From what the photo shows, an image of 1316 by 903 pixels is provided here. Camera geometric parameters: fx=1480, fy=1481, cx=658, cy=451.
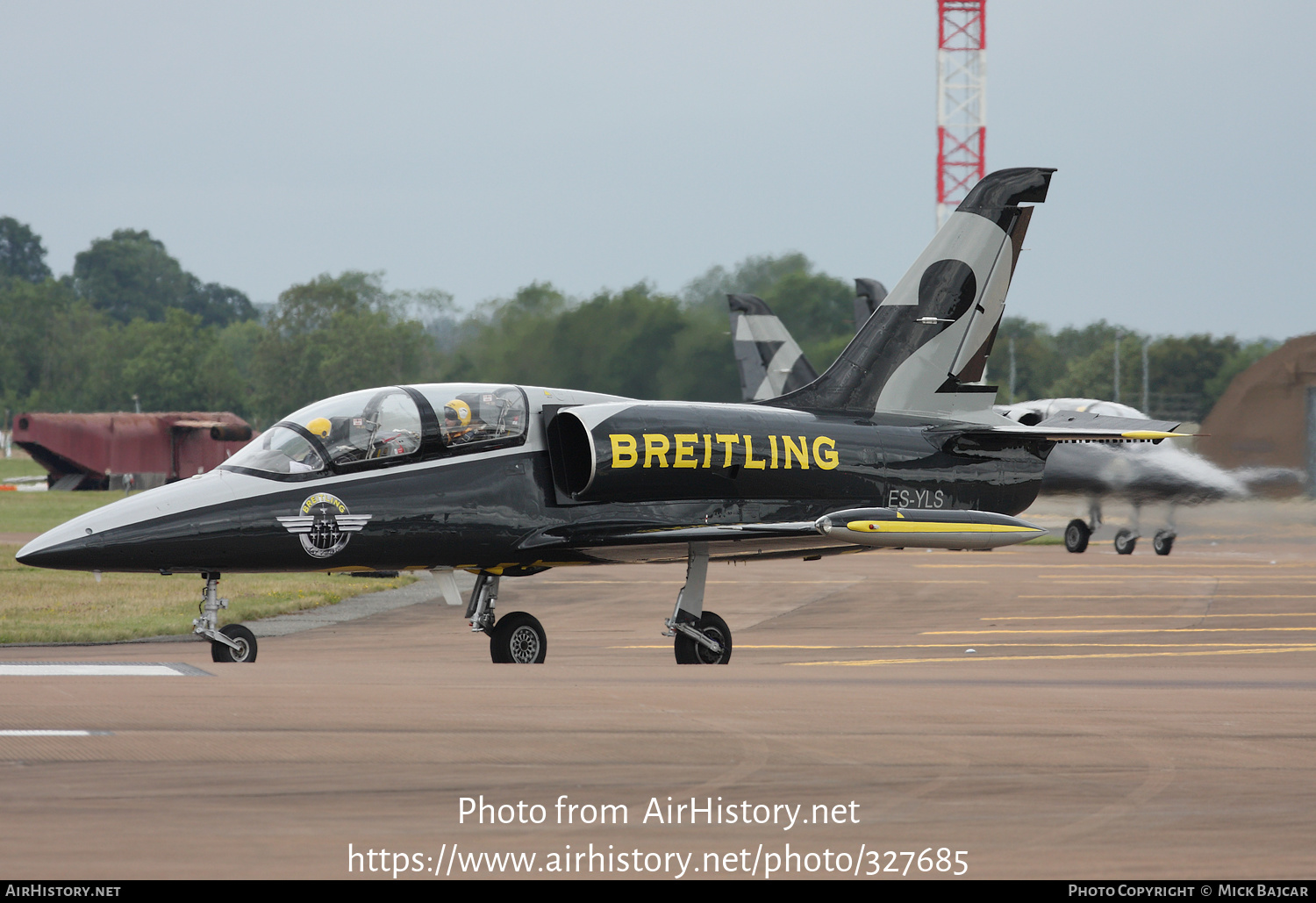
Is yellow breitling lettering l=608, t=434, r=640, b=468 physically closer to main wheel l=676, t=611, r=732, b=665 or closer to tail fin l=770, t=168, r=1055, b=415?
main wheel l=676, t=611, r=732, b=665

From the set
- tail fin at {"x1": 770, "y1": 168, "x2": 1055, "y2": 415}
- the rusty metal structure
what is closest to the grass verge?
tail fin at {"x1": 770, "y1": 168, "x2": 1055, "y2": 415}

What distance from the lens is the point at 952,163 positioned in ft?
208

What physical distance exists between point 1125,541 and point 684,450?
22.4 metres

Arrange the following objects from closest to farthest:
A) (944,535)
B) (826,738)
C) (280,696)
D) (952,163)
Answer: (826,738) → (280,696) → (944,535) → (952,163)

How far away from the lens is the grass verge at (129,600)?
61.5ft

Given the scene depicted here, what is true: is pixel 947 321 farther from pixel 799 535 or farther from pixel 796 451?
pixel 799 535

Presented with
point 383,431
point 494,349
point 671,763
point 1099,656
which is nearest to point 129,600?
point 383,431

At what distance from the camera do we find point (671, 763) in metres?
7.26

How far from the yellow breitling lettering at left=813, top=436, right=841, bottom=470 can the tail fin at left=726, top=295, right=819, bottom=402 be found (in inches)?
786

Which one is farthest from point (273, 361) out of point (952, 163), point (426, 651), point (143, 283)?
point (143, 283)

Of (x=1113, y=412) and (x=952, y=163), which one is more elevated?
(x=952, y=163)

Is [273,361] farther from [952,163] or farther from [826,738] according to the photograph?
[826,738]

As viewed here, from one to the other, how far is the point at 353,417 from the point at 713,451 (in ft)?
11.6

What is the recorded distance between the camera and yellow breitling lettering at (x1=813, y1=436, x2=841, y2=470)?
49.7 ft
